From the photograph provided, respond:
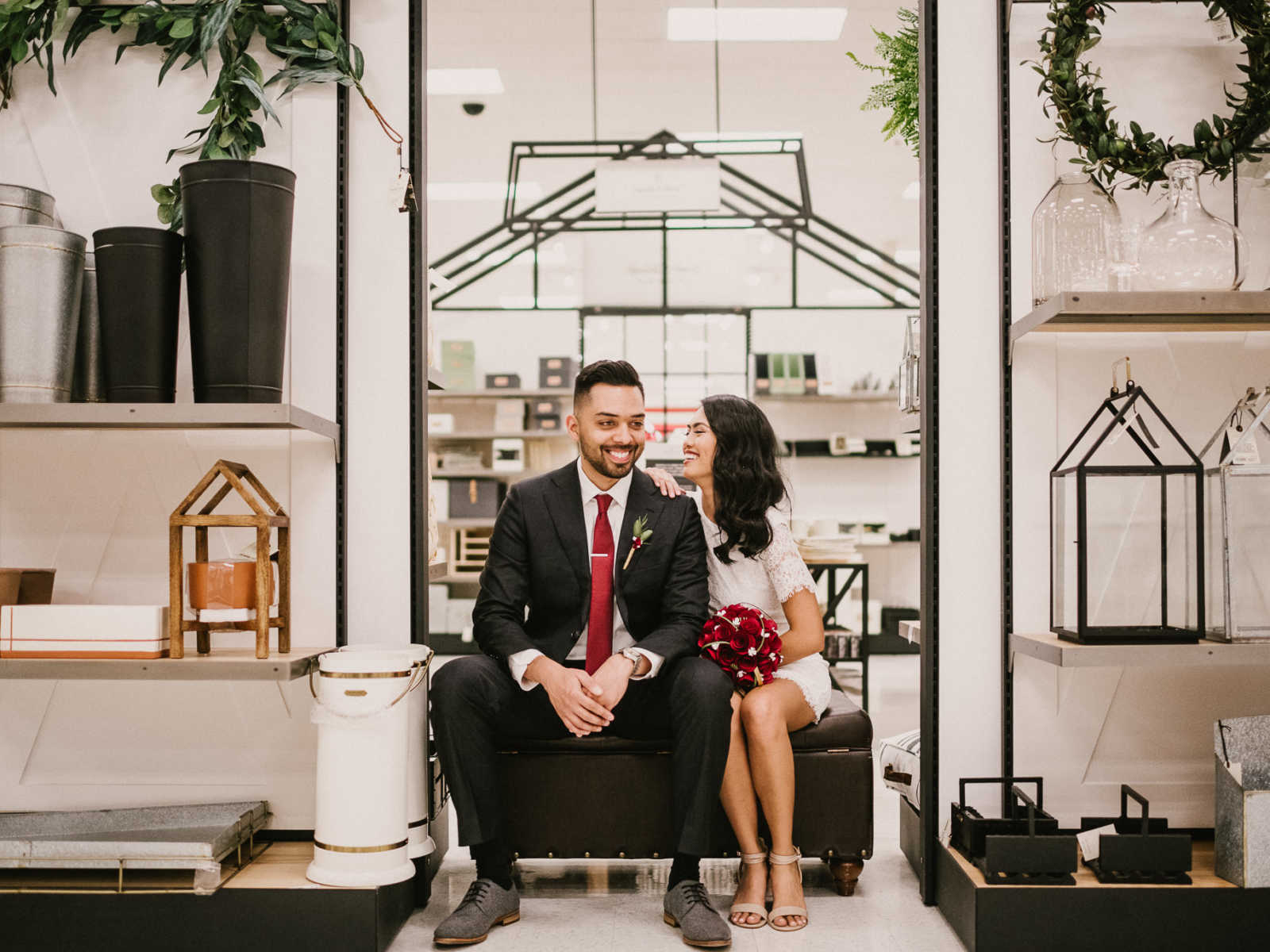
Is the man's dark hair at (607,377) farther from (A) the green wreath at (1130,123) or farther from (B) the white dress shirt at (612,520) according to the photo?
(A) the green wreath at (1130,123)

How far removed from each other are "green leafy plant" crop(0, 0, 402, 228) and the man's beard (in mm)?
899

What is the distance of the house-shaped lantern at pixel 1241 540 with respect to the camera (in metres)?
2.13

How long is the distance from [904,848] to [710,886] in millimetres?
589

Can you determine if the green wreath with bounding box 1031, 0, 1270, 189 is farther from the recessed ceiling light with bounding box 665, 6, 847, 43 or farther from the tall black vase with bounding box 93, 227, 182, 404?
the recessed ceiling light with bounding box 665, 6, 847, 43

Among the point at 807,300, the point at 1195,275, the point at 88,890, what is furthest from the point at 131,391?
the point at 807,300

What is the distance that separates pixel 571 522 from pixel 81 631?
111cm

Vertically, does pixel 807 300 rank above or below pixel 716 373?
above

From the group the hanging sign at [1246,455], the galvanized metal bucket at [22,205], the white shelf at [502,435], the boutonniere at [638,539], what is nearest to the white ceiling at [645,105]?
the white shelf at [502,435]

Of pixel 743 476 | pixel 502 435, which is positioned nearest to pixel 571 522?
pixel 743 476

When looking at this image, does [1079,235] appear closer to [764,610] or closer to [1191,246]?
[1191,246]

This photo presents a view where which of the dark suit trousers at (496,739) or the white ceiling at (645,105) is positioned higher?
the white ceiling at (645,105)

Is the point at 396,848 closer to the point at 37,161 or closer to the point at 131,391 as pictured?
the point at 131,391

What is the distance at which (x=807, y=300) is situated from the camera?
729cm

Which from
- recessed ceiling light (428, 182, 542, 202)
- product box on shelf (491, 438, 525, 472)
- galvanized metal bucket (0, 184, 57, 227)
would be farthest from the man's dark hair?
recessed ceiling light (428, 182, 542, 202)
